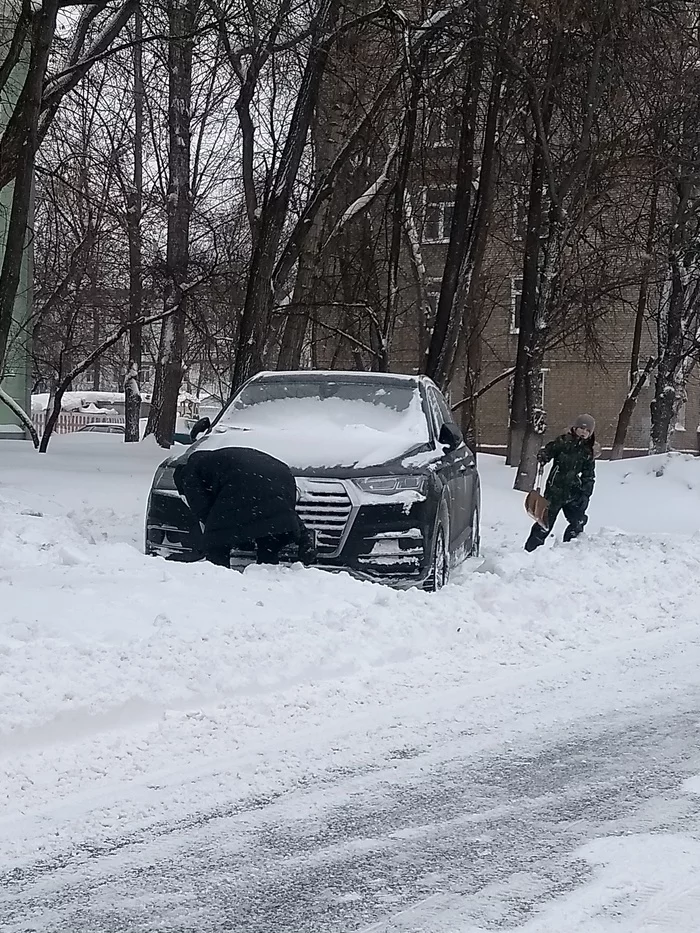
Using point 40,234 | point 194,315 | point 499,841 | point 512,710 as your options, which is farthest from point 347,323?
point 499,841

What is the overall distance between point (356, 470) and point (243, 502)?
1063mm

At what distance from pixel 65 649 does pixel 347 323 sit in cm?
2280

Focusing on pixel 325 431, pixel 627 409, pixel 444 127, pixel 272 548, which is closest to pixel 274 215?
pixel 444 127

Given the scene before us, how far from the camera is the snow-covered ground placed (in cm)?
459

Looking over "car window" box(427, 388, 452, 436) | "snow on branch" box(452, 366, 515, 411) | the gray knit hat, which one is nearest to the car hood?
"car window" box(427, 388, 452, 436)

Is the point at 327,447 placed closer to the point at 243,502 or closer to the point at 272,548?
the point at 272,548

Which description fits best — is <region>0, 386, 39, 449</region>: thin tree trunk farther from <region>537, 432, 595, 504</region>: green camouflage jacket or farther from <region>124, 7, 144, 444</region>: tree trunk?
<region>537, 432, 595, 504</region>: green camouflage jacket

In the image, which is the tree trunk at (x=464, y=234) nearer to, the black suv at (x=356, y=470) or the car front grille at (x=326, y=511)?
the black suv at (x=356, y=470)

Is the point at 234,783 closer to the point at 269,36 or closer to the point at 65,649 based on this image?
the point at 65,649

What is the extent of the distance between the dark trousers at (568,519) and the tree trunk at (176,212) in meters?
7.34

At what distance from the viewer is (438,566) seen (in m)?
9.45

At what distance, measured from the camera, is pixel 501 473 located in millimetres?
23391

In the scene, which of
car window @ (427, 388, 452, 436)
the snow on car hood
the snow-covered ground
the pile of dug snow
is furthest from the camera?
car window @ (427, 388, 452, 436)

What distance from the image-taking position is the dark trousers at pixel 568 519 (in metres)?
13.0
